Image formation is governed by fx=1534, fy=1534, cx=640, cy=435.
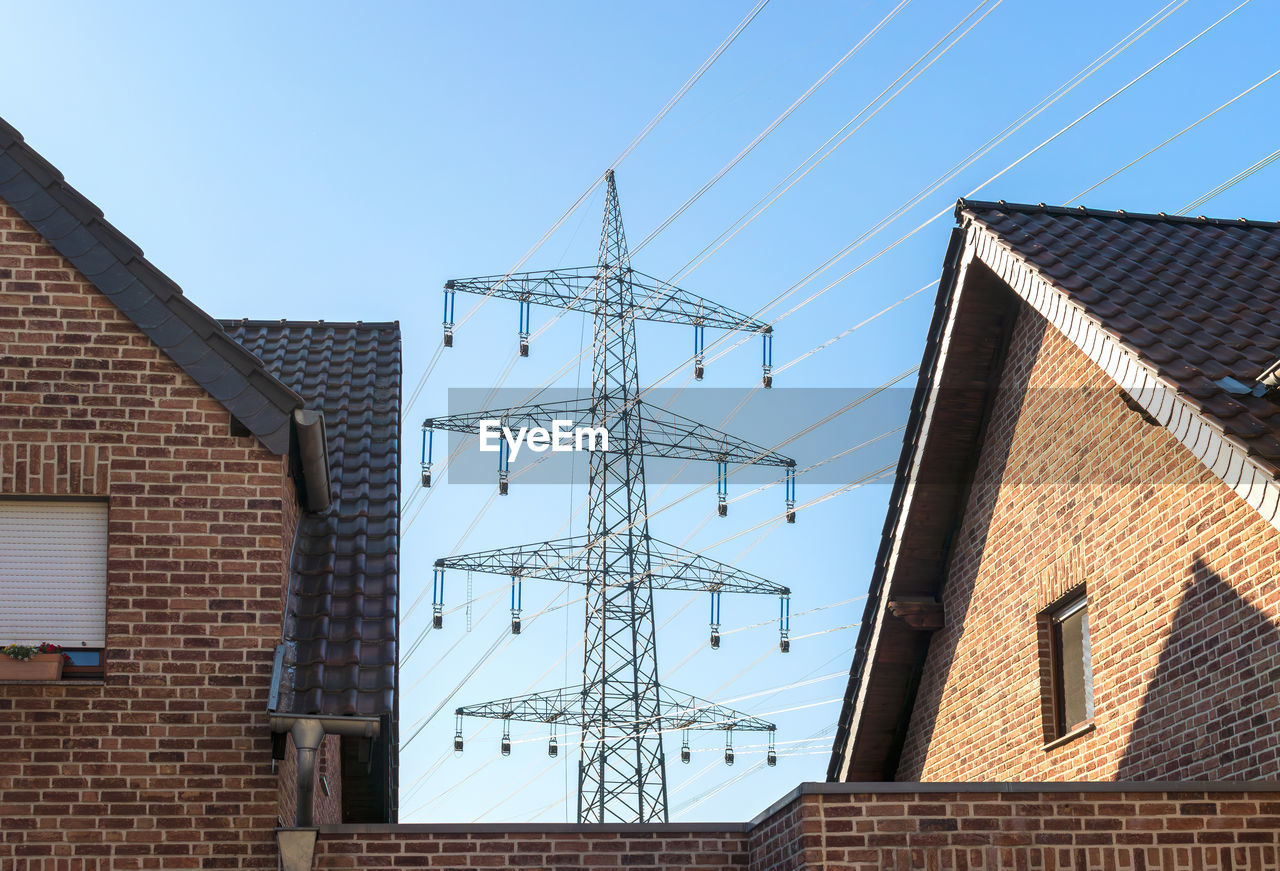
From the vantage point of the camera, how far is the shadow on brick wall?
8.35 metres

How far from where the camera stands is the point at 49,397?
9.55 m

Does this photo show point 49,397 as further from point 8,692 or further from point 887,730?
point 887,730

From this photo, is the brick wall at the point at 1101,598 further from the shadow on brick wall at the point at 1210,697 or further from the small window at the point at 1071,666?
the small window at the point at 1071,666

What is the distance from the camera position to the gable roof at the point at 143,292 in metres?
9.59

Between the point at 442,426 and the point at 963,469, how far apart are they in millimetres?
17398

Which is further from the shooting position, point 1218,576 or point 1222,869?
point 1218,576

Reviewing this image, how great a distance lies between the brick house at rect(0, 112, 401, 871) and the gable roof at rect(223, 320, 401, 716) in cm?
3

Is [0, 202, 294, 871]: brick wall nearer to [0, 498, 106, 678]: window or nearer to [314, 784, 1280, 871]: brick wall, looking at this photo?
[0, 498, 106, 678]: window

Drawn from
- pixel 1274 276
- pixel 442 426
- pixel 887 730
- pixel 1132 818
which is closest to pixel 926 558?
pixel 887 730

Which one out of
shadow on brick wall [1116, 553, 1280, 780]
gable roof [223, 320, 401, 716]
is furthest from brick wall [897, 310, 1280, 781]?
gable roof [223, 320, 401, 716]

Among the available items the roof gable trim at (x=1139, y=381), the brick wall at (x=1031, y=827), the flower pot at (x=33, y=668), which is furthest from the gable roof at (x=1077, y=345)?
the flower pot at (x=33, y=668)

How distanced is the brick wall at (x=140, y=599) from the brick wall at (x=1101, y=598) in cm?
539

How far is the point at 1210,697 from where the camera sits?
29.2ft

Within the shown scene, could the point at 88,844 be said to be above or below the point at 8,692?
below
